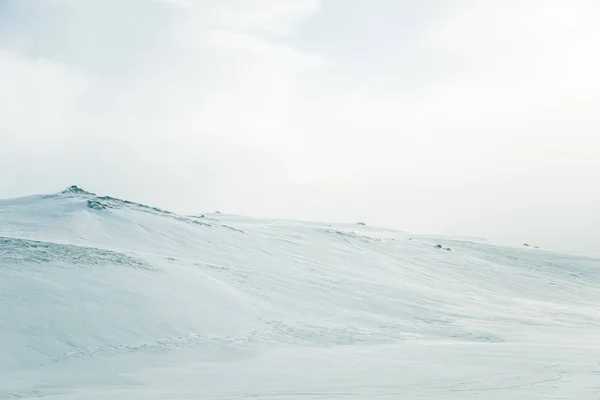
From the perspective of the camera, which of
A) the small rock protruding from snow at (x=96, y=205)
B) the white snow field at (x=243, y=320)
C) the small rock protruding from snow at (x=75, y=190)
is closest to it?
the white snow field at (x=243, y=320)

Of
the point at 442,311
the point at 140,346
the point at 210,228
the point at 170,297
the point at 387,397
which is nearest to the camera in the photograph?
the point at 387,397

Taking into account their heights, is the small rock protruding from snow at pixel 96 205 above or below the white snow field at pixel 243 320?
above

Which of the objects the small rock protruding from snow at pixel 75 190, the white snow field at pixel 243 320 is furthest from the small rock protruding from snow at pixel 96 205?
the small rock protruding from snow at pixel 75 190

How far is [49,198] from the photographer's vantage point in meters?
17.2

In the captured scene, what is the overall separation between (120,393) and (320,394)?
2.22m

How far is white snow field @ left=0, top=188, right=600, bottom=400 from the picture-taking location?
7.41 m

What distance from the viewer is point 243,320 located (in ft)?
34.6

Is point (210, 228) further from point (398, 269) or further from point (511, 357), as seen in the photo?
point (511, 357)

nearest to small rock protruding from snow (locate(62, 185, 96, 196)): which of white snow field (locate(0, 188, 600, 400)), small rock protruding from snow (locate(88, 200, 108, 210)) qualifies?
white snow field (locate(0, 188, 600, 400))

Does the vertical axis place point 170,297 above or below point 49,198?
below

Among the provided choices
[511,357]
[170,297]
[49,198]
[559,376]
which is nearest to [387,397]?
[559,376]

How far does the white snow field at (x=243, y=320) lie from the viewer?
741 centimetres

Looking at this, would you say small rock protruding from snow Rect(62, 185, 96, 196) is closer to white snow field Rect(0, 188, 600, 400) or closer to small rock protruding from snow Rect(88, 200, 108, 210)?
white snow field Rect(0, 188, 600, 400)

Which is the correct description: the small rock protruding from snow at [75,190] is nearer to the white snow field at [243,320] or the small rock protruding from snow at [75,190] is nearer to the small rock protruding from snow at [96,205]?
the white snow field at [243,320]
